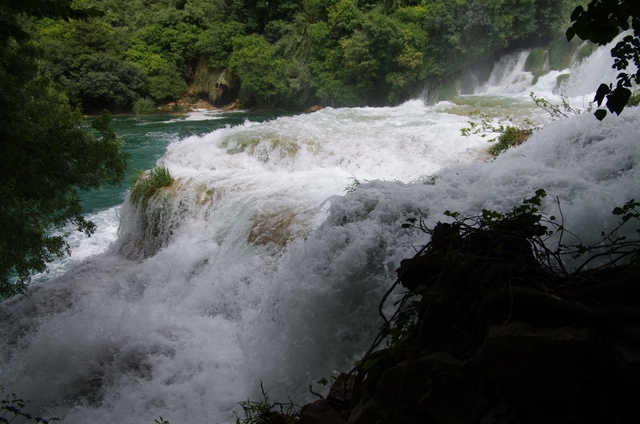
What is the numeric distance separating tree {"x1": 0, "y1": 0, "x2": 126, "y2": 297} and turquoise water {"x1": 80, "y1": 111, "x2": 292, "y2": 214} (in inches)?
233

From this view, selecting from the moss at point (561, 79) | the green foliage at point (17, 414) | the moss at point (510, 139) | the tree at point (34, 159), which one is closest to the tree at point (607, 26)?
the tree at point (34, 159)

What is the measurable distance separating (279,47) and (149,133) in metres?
8.57

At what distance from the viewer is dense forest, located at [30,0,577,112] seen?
57.8 ft

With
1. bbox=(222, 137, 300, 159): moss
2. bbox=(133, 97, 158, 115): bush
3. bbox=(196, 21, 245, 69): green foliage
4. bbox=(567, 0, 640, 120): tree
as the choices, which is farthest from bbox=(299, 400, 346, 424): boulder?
bbox=(196, 21, 245, 69): green foliage

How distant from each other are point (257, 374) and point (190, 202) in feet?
13.2

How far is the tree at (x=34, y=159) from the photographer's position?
3.83 m

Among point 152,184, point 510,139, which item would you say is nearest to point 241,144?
point 152,184

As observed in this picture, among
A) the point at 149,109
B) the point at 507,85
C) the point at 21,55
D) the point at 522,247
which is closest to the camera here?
the point at 522,247

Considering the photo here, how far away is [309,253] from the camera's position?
4156mm

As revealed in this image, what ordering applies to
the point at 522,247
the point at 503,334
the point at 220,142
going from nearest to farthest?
the point at 503,334, the point at 522,247, the point at 220,142

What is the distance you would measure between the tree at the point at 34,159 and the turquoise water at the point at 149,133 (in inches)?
233

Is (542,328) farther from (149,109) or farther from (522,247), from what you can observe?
(149,109)

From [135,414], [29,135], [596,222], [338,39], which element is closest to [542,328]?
[596,222]

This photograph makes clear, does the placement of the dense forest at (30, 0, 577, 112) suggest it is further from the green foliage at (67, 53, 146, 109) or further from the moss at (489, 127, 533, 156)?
the moss at (489, 127, 533, 156)
